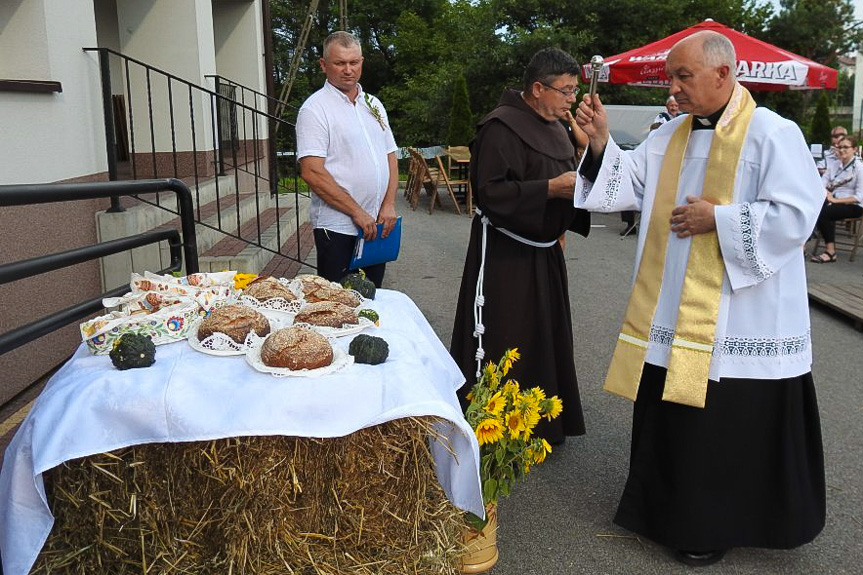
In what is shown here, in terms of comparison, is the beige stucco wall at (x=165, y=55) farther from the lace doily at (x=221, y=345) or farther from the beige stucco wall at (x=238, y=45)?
the lace doily at (x=221, y=345)

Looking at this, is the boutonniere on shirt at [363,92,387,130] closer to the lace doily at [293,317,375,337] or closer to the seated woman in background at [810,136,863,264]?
the lace doily at [293,317,375,337]

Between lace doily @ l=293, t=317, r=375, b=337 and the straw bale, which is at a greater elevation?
lace doily @ l=293, t=317, r=375, b=337

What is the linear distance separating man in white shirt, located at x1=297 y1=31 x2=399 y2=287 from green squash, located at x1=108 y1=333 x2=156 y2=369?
6.31 feet

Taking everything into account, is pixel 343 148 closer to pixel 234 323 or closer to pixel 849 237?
pixel 234 323

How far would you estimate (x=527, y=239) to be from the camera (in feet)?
13.0

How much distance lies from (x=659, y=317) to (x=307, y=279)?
4.63 feet

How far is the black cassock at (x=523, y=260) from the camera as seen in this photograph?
12.4 feet

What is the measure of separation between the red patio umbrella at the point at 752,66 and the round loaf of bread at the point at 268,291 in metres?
7.77

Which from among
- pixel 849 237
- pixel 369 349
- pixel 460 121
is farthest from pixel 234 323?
pixel 460 121

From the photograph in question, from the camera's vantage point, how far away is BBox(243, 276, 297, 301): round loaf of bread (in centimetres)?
274

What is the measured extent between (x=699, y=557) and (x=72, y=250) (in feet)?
8.43

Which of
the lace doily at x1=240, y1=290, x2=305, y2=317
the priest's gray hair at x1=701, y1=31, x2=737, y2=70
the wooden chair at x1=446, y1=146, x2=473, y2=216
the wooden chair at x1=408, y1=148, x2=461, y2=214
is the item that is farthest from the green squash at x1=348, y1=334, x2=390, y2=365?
the wooden chair at x1=446, y1=146, x2=473, y2=216

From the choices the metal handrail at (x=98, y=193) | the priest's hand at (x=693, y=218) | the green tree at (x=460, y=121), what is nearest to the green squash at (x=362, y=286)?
the metal handrail at (x=98, y=193)

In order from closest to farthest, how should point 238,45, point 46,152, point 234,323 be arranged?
point 234,323 → point 46,152 → point 238,45
